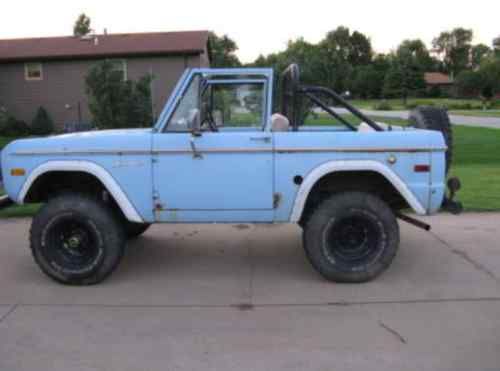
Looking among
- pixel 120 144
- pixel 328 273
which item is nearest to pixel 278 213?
pixel 328 273

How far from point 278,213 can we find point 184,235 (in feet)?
7.31

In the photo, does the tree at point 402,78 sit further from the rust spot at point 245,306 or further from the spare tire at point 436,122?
the rust spot at point 245,306

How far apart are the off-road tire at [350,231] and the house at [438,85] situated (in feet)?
237

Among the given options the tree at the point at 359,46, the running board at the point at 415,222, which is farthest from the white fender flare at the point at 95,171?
the tree at the point at 359,46

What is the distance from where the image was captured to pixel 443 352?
3434 mm

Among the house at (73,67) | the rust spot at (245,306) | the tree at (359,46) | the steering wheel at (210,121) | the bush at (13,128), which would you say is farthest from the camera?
the tree at (359,46)

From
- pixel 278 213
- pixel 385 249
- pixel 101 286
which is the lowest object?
pixel 101 286

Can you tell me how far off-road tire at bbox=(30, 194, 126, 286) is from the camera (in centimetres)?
468

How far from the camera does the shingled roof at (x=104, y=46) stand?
22469mm

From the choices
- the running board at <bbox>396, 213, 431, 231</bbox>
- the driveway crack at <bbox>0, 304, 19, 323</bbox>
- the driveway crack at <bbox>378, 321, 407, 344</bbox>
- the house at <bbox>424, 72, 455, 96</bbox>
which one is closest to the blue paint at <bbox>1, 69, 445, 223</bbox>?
the running board at <bbox>396, 213, 431, 231</bbox>

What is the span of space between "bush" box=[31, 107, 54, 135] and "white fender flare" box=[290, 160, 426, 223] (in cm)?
2071

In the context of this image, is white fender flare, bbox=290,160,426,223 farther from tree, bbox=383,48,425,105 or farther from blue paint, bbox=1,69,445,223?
tree, bbox=383,48,425,105

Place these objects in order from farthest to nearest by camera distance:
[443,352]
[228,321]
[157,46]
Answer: [157,46] → [228,321] → [443,352]

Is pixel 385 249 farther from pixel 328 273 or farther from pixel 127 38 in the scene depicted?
pixel 127 38
